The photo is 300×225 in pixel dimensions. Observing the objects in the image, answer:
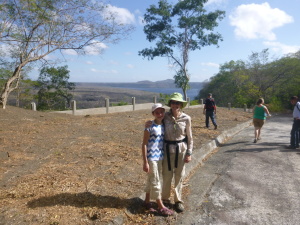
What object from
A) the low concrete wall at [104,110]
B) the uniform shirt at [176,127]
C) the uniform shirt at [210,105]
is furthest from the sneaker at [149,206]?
the low concrete wall at [104,110]

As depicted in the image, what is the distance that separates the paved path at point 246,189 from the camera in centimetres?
365

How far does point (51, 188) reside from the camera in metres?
4.07

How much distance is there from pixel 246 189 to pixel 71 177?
3.22 metres

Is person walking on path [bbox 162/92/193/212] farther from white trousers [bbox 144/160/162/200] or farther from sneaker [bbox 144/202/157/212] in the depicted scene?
sneaker [bbox 144/202/157/212]

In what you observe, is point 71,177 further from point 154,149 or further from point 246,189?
point 246,189

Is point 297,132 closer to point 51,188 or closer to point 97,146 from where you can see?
point 97,146

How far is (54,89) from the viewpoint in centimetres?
2497

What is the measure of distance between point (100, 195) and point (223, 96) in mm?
45407

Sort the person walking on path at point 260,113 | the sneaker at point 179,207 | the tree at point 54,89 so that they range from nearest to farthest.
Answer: the sneaker at point 179,207 → the person walking on path at point 260,113 → the tree at point 54,89

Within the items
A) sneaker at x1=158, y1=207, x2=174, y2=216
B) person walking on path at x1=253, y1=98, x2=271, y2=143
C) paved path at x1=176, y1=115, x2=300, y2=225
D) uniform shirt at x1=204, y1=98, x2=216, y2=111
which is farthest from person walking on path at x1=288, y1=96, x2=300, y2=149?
sneaker at x1=158, y1=207, x2=174, y2=216

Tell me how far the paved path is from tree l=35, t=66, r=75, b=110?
2024cm

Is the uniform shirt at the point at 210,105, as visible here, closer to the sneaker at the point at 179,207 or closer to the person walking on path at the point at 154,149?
the sneaker at the point at 179,207

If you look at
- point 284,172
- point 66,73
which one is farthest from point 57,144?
point 66,73

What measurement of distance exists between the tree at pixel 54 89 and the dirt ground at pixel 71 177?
15.7 meters
